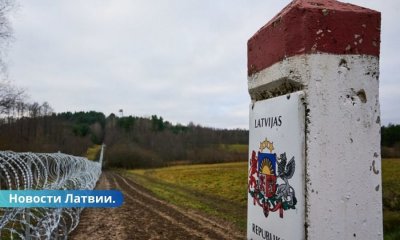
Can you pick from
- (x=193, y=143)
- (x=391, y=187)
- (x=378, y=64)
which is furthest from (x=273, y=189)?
(x=193, y=143)

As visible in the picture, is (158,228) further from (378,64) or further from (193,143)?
(193,143)

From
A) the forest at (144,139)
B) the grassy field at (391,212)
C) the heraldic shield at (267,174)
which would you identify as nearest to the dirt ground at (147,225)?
the grassy field at (391,212)

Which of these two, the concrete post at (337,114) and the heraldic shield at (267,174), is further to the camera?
the heraldic shield at (267,174)

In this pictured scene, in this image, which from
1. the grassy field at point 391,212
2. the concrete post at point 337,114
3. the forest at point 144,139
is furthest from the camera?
the forest at point 144,139

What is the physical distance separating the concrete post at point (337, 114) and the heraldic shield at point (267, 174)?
0.55ft

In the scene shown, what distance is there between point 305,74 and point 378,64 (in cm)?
35

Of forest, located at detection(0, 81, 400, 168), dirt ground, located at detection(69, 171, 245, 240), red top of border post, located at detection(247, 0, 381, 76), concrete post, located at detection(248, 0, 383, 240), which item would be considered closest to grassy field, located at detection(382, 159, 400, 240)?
dirt ground, located at detection(69, 171, 245, 240)

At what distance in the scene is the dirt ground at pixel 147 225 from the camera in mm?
11377

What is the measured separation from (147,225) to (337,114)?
39.5 feet

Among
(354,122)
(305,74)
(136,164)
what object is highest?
(305,74)

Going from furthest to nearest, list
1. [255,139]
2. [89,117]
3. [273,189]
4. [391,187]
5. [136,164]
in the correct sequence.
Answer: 1. [89,117]
2. [136,164]
3. [391,187]
4. [255,139]
5. [273,189]

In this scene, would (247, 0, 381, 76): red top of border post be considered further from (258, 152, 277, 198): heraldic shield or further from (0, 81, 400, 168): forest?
(0, 81, 400, 168): forest

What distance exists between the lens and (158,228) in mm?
12492

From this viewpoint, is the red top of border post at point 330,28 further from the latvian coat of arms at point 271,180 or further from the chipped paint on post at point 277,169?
the latvian coat of arms at point 271,180
